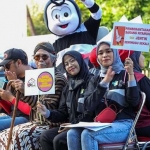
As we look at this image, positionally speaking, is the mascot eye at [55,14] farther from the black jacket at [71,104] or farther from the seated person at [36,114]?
the black jacket at [71,104]

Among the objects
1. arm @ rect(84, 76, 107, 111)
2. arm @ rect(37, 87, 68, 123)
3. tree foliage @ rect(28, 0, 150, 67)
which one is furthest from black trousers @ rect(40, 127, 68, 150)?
tree foliage @ rect(28, 0, 150, 67)

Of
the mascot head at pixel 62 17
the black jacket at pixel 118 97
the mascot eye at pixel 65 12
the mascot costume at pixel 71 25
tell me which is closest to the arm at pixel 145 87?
the black jacket at pixel 118 97

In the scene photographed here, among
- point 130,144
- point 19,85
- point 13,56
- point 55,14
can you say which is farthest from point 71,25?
point 130,144

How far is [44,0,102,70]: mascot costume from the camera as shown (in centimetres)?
650

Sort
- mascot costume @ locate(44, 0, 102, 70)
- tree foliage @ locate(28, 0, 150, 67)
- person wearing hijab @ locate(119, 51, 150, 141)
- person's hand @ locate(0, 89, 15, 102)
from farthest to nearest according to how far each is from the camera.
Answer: tree foliage @ locate(28, 0, 150, 67) < mascot costume @ locate(44, 0, 102, 70) < person's hand @ locate(0, 89, 15, 102) < person wearing hijab @ locate(119, 51, 150, 141)

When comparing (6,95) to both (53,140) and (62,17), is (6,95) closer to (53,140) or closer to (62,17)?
(53,140)

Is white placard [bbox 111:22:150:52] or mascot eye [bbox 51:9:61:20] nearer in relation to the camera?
white placard [bbox 111:22:150:52]

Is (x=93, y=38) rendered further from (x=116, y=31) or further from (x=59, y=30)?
(x=116, y=31)

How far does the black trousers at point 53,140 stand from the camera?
4481 mm

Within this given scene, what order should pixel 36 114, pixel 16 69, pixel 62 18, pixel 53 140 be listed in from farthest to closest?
pixel 62 18, pixel 16 69, pixel 36 114, pixel 53 140

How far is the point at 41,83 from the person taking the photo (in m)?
4.73

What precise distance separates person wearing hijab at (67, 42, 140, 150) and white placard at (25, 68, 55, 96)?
40cm

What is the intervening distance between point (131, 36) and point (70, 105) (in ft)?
3.08

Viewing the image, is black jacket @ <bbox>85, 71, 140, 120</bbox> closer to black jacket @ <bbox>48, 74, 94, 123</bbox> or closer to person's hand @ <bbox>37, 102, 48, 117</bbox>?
black jacket @ <bbox>48, 74, 94, 123</bbox>
